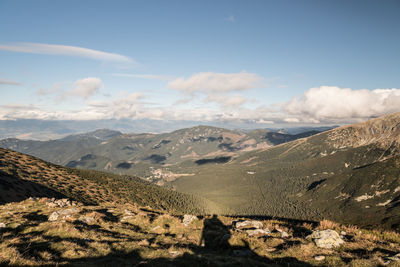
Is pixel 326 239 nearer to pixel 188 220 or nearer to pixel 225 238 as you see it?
pixel 225 238

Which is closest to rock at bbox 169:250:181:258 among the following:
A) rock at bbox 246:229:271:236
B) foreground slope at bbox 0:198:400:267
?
foreground slope at bbox 0:198:400:267

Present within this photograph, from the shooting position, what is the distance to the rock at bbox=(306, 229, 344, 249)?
1723 centimetres

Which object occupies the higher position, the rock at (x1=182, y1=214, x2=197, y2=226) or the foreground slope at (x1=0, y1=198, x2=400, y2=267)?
the foreground slope at (x1=0, y1=198, x2=400, y2=267)

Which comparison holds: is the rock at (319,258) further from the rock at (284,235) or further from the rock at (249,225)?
the rock at (249,225)

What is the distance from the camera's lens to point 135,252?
1596 centimetres

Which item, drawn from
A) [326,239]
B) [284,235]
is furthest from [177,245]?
[326,239]

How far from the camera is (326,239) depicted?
58.2ft

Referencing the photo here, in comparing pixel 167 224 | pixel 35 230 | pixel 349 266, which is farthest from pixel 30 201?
pixel 349 266

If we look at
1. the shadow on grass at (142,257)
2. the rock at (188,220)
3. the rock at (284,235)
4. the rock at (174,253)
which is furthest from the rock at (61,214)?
the rock at (284,235)

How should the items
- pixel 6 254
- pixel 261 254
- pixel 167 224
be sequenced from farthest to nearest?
pixel 167 224
pixel 261 254
pixel 6 254

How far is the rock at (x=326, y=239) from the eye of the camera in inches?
679

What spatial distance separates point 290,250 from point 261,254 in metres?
2.33

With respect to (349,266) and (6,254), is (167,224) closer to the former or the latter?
(6,254)

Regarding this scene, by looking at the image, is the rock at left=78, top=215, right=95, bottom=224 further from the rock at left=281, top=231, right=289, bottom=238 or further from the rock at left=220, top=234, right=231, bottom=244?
the rock at left=281, top=231, right=289, bottom=238
